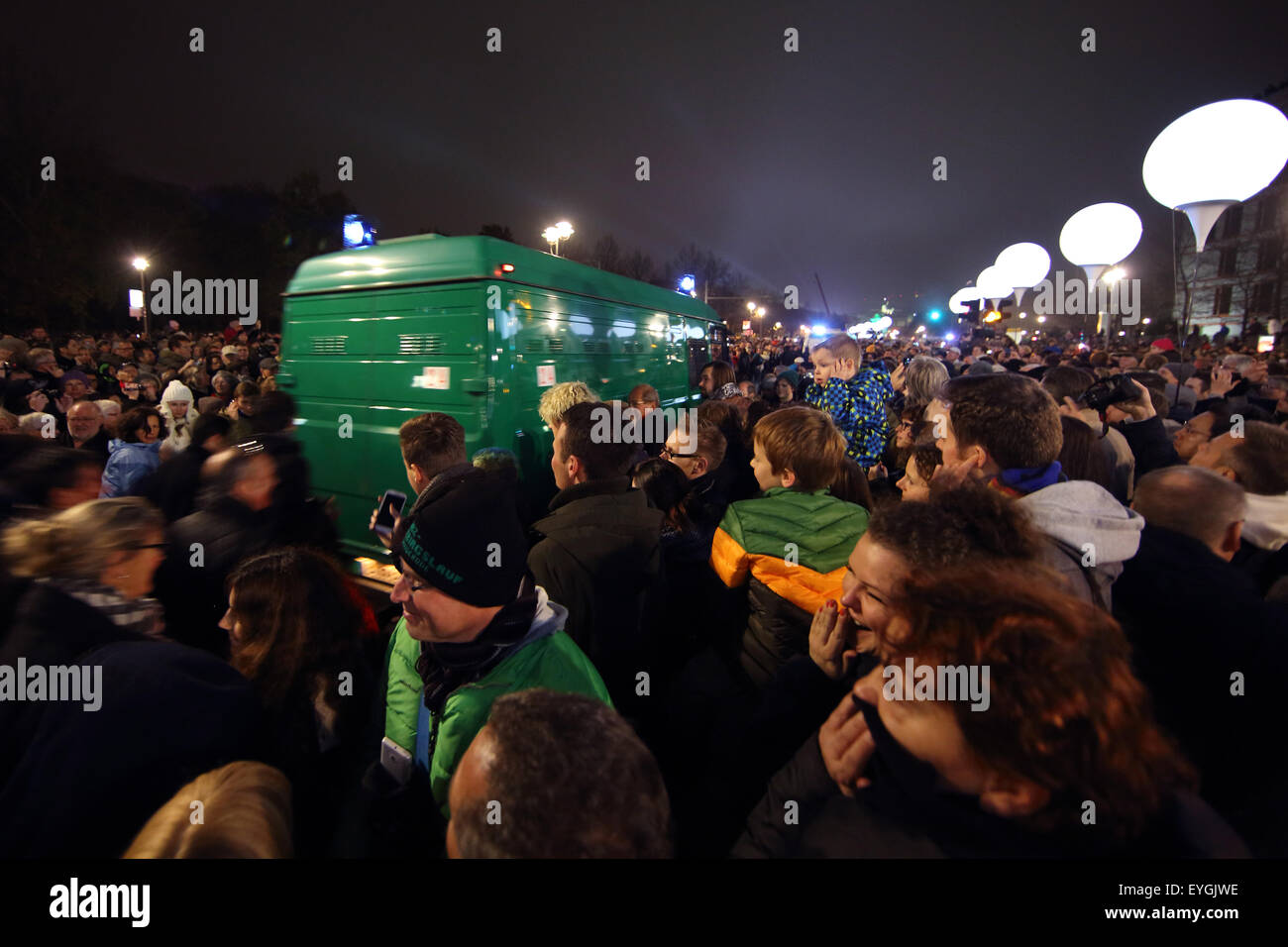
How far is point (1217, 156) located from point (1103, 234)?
2.55 metres

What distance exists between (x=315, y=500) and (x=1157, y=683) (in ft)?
15.1

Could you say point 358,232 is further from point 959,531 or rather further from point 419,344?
point 959,531

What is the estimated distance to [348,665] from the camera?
210 cm

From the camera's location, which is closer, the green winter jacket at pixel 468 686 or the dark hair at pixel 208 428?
the green winter jacket at pixel 468 686

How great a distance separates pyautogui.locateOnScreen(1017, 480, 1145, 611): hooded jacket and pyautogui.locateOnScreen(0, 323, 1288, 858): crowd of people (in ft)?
0.04

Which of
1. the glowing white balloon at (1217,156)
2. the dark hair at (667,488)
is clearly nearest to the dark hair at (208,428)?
the dark hair at (667,488)

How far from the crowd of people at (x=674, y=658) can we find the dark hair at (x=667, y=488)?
0.02m

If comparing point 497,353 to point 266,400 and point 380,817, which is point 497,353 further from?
point 380,817

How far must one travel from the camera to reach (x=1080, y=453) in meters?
3.09

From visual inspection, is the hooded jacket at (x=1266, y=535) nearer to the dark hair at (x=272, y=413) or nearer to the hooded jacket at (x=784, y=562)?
the hooded jacket at (x=784, y=562)

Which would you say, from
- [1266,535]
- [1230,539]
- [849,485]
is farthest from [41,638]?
[1266,535]

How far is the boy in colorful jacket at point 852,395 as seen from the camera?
5059 mm

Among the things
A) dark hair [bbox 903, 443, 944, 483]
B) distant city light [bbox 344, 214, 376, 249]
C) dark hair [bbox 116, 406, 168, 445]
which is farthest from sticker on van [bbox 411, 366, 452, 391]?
dark hair [bbox 903, 443, 944, 483]
